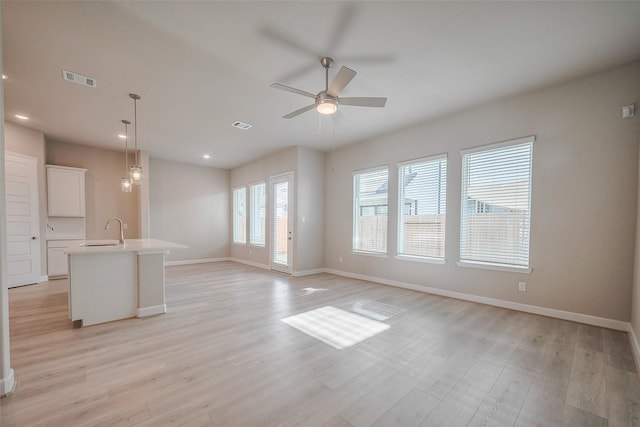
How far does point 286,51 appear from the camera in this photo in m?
2.74

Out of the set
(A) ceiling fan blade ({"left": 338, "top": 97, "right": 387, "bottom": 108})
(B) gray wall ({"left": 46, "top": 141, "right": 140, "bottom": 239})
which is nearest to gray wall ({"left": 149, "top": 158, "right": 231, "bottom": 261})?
(B) gray wall ({"left": 46, "top": 141, "right": 140, "bottom": 239})

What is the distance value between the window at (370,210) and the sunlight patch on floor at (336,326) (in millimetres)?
2209

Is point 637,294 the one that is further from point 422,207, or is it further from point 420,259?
point 422,207

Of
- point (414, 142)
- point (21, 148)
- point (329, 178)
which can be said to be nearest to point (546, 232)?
point (414, 142)

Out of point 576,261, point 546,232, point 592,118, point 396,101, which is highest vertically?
point 396,101

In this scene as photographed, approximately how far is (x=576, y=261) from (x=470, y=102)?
2.54 m

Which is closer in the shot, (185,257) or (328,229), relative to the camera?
(328,229)

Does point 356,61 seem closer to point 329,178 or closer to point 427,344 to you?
point 427,344

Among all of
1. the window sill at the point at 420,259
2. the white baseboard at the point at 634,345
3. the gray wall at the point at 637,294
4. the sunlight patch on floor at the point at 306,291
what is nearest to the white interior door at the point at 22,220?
the sunlight patch on floor at the point at 306,291

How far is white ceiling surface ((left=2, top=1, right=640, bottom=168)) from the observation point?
2.24m

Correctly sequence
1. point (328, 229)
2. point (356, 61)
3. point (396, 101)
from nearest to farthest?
point (356, 61), point (396, 101), point (328, 229)

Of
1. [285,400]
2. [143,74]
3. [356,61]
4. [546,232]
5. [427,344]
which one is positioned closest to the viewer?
[285,400]

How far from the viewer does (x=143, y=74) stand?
3.17 metres

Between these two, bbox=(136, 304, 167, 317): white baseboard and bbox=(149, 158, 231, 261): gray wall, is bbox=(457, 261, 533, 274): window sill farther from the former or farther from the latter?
bbox=(149, 158, 231, 261): gray wall
